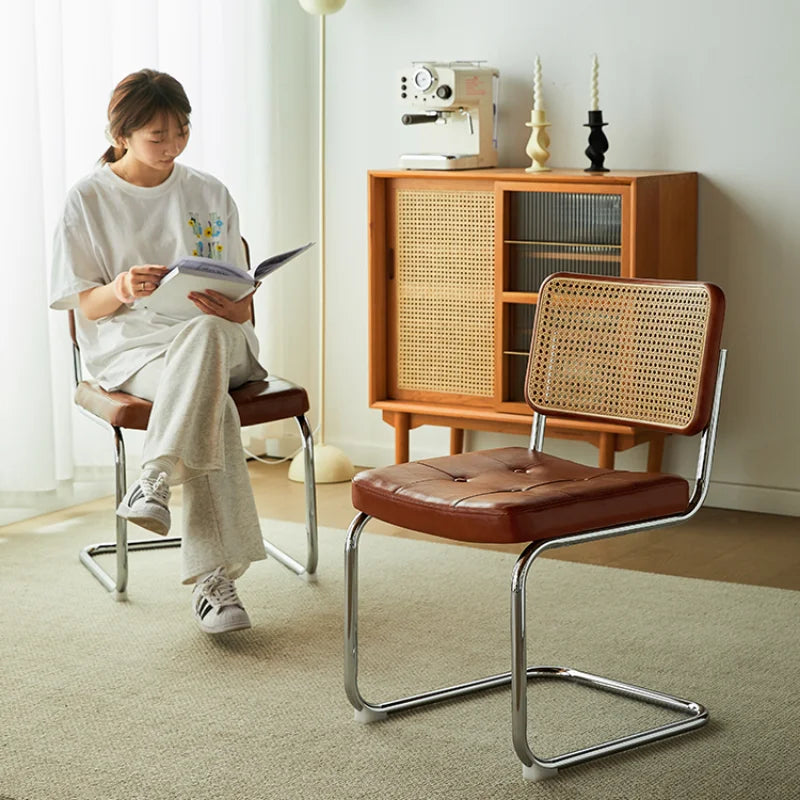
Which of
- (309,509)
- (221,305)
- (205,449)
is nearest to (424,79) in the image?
(221,305)

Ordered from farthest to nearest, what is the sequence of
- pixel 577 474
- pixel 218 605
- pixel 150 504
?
pixel 218 605 → pixel 150 504 → pixel 577 474

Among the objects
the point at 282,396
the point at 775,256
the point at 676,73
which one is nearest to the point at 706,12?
the point at 676,73

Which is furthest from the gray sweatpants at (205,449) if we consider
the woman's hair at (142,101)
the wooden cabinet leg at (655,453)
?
the wooden cabinet leg at (655,453)

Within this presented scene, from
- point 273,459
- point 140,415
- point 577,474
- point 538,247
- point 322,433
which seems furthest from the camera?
point 273,459

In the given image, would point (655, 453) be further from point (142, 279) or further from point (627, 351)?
point (142, 279)

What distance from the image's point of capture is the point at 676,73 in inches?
145

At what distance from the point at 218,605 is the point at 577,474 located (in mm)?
858

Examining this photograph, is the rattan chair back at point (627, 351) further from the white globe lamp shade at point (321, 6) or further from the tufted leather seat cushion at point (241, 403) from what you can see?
the white globe lamp shade at point (321, 6)

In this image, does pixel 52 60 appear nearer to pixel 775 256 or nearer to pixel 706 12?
pixel 706 12

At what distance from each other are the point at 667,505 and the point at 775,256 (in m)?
1.68

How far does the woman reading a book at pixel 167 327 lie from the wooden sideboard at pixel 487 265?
779 mm

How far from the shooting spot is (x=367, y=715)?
2.23 m

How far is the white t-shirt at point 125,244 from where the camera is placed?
2.92m

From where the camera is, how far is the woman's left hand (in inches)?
109
